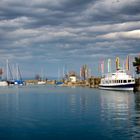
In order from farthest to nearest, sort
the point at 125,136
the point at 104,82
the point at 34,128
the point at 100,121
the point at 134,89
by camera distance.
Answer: the point at 104,82 → the point at 134,89 → the point at 100,121 → the point at 34,128 → the point at 125,136

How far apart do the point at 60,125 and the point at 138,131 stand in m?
12.2

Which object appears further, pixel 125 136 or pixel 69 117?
pixel 69 117

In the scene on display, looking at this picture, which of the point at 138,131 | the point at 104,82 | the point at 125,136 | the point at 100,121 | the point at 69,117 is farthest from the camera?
the point at 104,82

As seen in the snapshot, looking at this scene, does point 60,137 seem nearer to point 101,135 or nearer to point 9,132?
point 101,135

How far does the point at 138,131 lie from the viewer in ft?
137

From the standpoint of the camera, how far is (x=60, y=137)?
39781 millimetres

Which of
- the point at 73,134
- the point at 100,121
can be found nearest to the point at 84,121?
the point at 100,121

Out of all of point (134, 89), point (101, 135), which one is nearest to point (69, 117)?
point (101, 135)

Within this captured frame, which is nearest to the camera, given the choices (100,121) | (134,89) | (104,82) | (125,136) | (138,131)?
(125,136)

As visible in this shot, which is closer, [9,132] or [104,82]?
[9,132]

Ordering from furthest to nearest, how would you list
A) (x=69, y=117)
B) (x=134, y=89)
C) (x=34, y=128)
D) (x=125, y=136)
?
(x=134, y=89) < (x=69, y=117) < (x=34, y=128) < (x=125, y=136)

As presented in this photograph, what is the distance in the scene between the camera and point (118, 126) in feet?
152

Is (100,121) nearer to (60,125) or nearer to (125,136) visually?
(60,125)

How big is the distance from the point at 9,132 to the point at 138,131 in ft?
56.2
